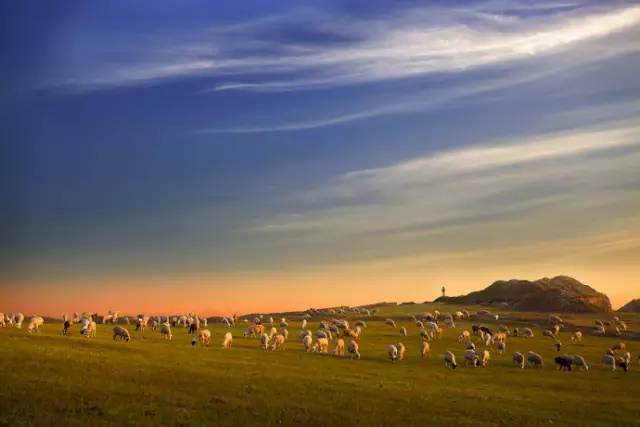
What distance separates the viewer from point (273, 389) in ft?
116

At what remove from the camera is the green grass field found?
27.9 m

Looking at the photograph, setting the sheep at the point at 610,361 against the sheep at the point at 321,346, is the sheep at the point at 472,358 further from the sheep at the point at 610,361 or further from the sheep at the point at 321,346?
the sheep at the point at 610,361

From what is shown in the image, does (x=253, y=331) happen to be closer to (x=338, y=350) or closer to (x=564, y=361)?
(x=338, y=350)

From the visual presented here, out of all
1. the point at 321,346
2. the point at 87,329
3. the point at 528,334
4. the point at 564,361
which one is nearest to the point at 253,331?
the point at 321,346

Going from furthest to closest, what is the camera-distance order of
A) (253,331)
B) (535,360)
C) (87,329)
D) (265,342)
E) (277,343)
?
(253,331) < (277,343) < (265,342) < (535,360) < (87,329)

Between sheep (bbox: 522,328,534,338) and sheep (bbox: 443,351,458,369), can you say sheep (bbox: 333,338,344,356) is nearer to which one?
sheep (bbox: 443,351,458,369)

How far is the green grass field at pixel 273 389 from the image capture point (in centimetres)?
2789

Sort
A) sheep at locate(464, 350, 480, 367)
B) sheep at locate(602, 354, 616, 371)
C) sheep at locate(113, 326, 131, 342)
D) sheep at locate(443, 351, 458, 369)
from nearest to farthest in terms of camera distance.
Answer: sheep at locate(443, 351, 458, 369)
sheep at locate(113, 326, 131, 342)
sheep at locate(464, 350, 480, 367)
sheep at locate(602, 354, 616, 371)

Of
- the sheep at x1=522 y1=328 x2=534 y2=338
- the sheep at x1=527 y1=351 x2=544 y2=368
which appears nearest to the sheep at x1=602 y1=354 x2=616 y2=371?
the sheep at x1=527 y1=351 x2=544 y2=368

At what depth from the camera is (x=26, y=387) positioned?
95.3 feet

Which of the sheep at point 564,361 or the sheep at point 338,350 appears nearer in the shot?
the sheep at point 564,361

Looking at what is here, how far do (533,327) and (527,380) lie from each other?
67252 mm

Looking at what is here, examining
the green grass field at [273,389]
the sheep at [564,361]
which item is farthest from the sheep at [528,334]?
the sheep at [564,361]

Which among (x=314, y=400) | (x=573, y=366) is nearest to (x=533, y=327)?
(x=573, y=366)
